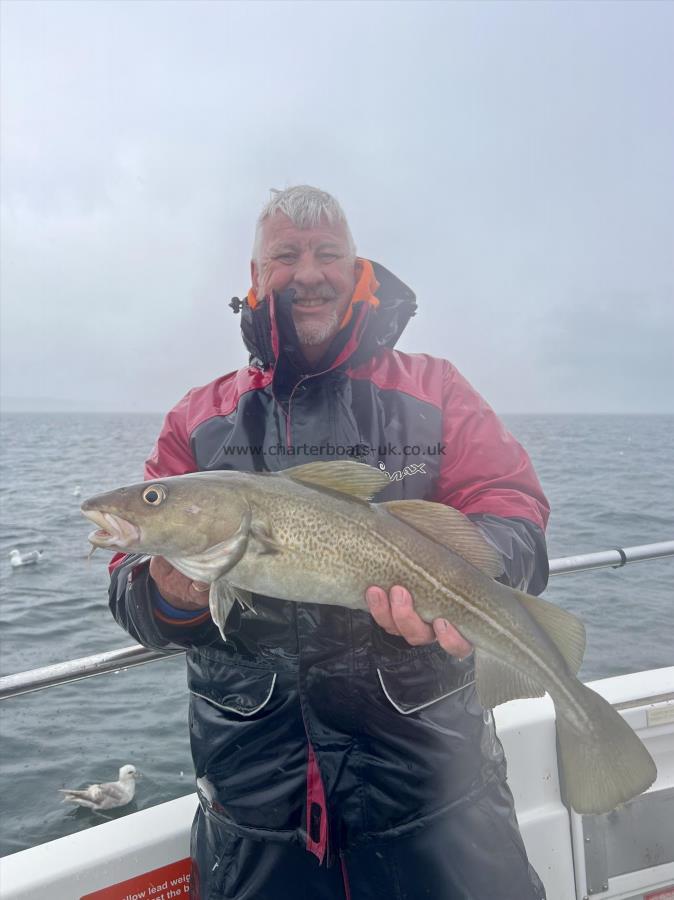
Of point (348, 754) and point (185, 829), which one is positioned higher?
point (348, 754)

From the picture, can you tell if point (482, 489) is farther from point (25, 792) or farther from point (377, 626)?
point (25, 792)

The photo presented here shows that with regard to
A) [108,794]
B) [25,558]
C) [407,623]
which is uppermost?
[407,623]

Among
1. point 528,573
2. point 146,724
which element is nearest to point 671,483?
point 146,724

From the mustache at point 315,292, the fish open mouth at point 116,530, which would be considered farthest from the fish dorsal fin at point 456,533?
the mustache at point 315,292

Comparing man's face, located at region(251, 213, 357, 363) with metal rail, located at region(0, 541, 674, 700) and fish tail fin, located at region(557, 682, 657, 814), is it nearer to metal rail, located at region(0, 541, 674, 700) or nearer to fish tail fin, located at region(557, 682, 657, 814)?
metal rail, located at region(0, 541, 674, 700)

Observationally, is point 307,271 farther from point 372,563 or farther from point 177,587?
point 177,587

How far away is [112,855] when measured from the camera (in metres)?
3.06

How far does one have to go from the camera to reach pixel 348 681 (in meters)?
2.59

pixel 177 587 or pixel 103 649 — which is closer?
pixel 177 587

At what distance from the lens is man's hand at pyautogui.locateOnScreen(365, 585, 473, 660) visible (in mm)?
2432

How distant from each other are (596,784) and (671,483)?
2742cm

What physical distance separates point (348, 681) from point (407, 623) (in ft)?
1.24

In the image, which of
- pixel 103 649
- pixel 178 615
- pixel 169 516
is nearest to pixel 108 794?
pixel 103 649

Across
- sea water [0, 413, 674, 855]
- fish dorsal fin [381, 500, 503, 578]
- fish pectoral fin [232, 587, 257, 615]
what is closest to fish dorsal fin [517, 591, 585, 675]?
fish dorsal fin [381, 500, 503, 578]
